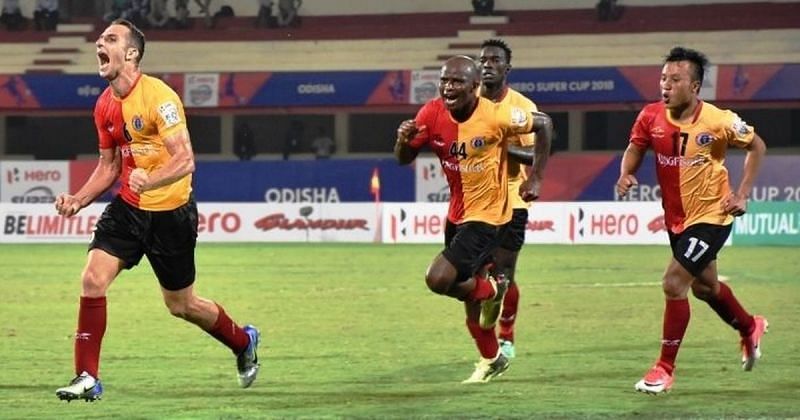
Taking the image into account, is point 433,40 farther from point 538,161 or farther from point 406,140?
point 406,140

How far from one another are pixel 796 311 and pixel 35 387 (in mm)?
8429

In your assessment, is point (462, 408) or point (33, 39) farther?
point (33, 39)

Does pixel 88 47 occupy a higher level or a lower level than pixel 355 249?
higher

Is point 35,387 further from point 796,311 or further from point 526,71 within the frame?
point 526,71

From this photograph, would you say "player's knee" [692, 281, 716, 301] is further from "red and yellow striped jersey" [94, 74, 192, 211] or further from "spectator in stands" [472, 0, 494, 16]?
"spectator in stands" [472, 0, 494, 16]

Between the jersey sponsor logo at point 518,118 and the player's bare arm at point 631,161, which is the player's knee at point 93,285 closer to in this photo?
the jersey sponsor logo at point 518,118

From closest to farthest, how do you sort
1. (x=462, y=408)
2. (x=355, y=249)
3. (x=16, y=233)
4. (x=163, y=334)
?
(x=462, y=408) < (x=163, y=334) < (x=355, y=249) < (x=16, y=233)

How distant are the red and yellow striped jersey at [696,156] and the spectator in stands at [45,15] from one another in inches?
1321

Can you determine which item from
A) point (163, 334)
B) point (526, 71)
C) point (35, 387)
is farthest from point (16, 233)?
point (35, 387)

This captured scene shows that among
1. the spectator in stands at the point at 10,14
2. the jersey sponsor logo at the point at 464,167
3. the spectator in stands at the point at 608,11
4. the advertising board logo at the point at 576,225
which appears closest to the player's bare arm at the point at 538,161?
the jersey sponsor logo at the point at 464,167

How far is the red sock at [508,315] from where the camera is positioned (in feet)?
38.4

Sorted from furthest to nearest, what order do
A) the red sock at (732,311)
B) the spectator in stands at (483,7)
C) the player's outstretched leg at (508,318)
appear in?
1. the spectator in stands at (483,7)
2. the player's outstretched leg at (508,318)
3. the red sock at (732,311)

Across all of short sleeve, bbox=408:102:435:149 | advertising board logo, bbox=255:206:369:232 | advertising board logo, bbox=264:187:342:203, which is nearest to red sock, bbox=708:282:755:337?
short sleeve, bbox=408:102:435:149

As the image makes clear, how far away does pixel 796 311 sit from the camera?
1545 centimetres
